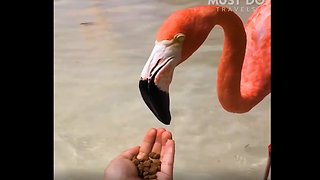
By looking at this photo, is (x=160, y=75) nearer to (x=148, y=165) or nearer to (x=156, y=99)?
(x=156, y=99)

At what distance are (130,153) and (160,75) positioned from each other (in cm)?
21

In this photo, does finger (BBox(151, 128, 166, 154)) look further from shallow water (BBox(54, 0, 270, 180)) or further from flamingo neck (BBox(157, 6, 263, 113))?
flamingo neck (BBox(157, 6, 263, 113))

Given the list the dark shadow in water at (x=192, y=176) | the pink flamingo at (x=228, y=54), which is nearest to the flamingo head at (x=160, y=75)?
the pink flamingo at (x=228, y=54)

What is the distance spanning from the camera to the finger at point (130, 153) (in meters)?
1.48

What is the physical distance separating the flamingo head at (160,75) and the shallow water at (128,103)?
0.02m

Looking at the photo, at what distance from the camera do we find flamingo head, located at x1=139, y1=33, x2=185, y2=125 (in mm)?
1430

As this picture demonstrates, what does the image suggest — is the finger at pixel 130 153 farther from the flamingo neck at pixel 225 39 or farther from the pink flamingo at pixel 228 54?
the flamingo neck at pixel 225 39

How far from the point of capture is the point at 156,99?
1460 millimetres

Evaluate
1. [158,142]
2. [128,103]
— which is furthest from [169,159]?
[128,103]

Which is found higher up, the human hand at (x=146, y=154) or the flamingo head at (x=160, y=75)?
the flamingo head at (x=160, y=75)
